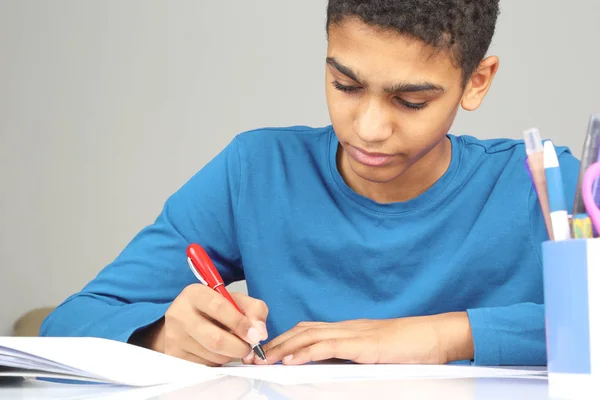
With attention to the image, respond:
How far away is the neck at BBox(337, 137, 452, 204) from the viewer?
1.23 m

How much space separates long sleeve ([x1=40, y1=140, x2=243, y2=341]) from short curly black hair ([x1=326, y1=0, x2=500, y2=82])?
0.33 meters

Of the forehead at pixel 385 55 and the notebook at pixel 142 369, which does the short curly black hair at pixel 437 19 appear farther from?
the notebook at pixel 142 369

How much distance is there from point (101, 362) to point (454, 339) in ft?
1.38

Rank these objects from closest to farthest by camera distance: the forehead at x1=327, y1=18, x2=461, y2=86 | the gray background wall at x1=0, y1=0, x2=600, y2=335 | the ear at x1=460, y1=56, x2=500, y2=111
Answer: the forehead at x1=327, y1=18, x2=461, y2=86 → the ear at x1=460, y1=56, x2=500, y2=111 → the gray background wall at x1=0, y1=0, x2=600, y2=335

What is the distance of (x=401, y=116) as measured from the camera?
40.7 inches

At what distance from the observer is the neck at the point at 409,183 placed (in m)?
1.23

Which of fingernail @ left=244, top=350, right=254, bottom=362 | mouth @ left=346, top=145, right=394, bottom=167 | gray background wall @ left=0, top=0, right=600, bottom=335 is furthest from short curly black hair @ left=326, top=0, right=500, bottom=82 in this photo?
gray background wall @ left=0, top=0, right=600, bottom=335

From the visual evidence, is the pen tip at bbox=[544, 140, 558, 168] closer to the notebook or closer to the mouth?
the notebook

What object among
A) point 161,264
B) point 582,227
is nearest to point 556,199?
point 582,227

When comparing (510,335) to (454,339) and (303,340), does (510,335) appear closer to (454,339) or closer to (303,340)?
(454,339)

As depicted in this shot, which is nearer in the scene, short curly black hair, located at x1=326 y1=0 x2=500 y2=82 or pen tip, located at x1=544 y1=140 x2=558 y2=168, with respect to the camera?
pen tip, located at x1=544 y1=140 x2=558 y2=168

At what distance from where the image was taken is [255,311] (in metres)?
0.91

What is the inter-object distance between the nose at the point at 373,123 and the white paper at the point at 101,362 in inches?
13.6

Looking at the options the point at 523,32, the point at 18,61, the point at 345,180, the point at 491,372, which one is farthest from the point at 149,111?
the point at 491,372
